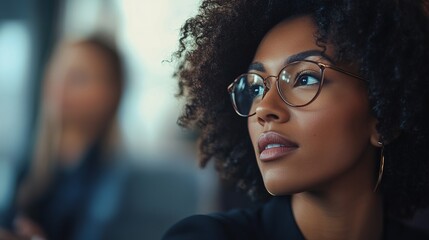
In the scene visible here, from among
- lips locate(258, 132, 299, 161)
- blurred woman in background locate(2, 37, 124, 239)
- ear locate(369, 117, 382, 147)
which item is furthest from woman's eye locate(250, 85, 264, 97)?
blurred woman in background locate(2, 37, 124, 239)

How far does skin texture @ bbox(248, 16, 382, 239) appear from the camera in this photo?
128 centimetres

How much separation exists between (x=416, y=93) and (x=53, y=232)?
152 cm

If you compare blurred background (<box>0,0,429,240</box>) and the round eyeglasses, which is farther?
blurred background (<box>0,0,429,240</box>)

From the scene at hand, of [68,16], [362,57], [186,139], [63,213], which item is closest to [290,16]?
[362,57]

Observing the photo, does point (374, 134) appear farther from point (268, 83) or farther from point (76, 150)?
point (76, 150)

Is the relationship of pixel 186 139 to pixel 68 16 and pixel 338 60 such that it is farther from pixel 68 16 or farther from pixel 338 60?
pixel 338 60

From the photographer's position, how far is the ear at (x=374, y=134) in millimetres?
1342

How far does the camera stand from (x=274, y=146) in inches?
51.1

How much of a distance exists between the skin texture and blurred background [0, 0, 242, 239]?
1284 millimetres

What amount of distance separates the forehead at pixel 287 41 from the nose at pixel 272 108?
55 mm

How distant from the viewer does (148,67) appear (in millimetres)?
3854

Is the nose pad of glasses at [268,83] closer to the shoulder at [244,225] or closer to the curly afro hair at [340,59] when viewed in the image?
the curly afro hair at [340,59]

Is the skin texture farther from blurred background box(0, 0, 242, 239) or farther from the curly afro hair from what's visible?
blurred background box(0, 0, 242, 239)

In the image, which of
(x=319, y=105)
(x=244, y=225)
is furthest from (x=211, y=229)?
(x=319, y=105)
